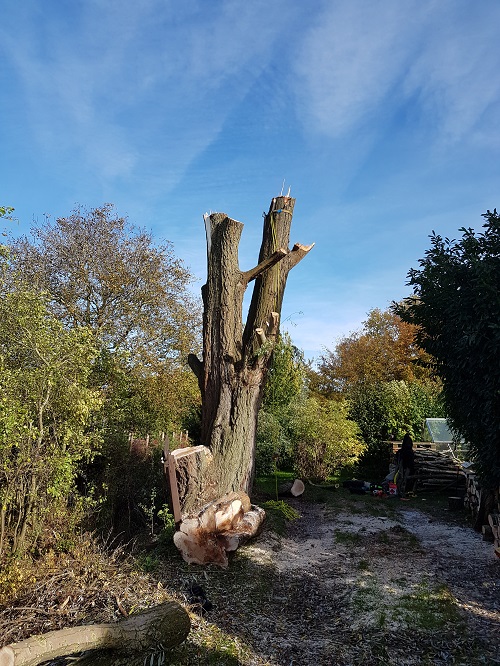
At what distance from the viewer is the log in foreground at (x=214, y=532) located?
23.9ft

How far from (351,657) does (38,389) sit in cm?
478

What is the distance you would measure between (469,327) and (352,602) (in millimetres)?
4731

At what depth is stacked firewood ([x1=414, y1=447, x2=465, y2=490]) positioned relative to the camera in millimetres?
14516

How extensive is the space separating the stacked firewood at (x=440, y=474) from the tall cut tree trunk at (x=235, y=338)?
745cm

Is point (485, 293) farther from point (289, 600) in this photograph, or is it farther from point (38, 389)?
point (38, 389)

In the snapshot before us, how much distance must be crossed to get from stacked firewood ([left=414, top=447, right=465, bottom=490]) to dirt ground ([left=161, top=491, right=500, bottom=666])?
5.19m

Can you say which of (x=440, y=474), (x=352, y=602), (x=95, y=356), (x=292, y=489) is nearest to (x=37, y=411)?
(x=95, y=356)

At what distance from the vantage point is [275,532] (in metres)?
9.17

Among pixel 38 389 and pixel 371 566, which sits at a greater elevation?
pixel 38 389

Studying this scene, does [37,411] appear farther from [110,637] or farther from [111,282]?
[111,282]

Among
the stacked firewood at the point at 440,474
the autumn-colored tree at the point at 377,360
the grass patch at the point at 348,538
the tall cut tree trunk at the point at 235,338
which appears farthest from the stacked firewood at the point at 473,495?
the autumn-colored tree at the point at 377,360

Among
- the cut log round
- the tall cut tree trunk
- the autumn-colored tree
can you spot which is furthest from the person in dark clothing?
the autumn-colored tree

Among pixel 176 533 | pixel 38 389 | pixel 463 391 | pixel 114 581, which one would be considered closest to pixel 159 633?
pixel 114 581

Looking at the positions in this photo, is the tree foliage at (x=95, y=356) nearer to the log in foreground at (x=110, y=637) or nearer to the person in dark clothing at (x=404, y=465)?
the log in foreground at (x=110, y=637)
